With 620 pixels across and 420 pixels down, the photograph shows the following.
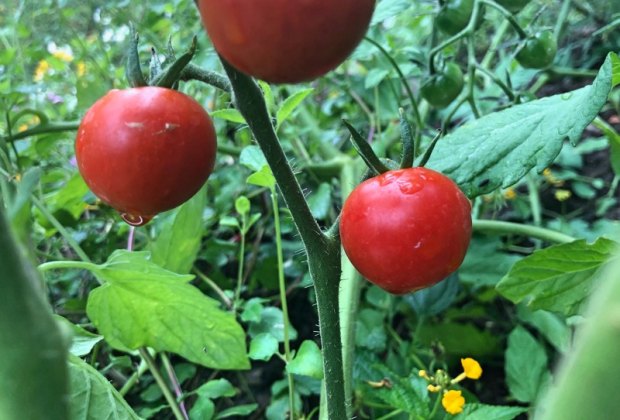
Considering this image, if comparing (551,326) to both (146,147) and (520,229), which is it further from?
(146,147)

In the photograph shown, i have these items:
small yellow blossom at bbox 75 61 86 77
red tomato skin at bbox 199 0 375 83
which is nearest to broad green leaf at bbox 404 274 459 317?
red tomato skin at bbox 199 0 375 83

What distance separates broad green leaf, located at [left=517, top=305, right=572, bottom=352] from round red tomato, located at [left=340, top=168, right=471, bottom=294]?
0.46m

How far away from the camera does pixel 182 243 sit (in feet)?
2.55

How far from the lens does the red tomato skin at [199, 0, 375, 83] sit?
26 cm

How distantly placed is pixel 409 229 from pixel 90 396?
27 cm

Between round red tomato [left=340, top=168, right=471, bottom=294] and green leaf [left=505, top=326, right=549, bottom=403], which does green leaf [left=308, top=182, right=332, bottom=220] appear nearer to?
green leaf [left=505, top=326, right=549, bottom=403]

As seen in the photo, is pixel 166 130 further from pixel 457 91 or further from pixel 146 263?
pixel 457 91

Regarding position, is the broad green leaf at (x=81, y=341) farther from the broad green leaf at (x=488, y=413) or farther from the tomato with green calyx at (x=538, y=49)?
the tomato with green calyx at (x=538, y=49)

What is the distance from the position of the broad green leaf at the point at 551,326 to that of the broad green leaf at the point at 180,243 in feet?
1.52

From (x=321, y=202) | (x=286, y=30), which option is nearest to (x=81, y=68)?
(x=321, y=202)

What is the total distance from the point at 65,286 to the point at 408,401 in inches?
22.6

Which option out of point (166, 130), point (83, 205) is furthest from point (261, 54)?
point (83, 205)

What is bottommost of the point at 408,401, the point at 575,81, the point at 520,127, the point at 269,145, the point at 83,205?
the point at 575,81

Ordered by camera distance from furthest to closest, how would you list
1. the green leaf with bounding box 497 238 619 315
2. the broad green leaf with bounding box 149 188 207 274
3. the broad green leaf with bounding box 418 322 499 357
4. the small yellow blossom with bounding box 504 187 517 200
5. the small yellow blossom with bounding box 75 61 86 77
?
the small yellow blossom with bounding box 75 61 86 77, the small yellow blossom with bounding box 504 187 517 200, the broad green leaf with bounding box 418 322 499 357, the broad green leaf with bounding box 149 188 207 274, the green leaf with bounding box 497 238 619 315
